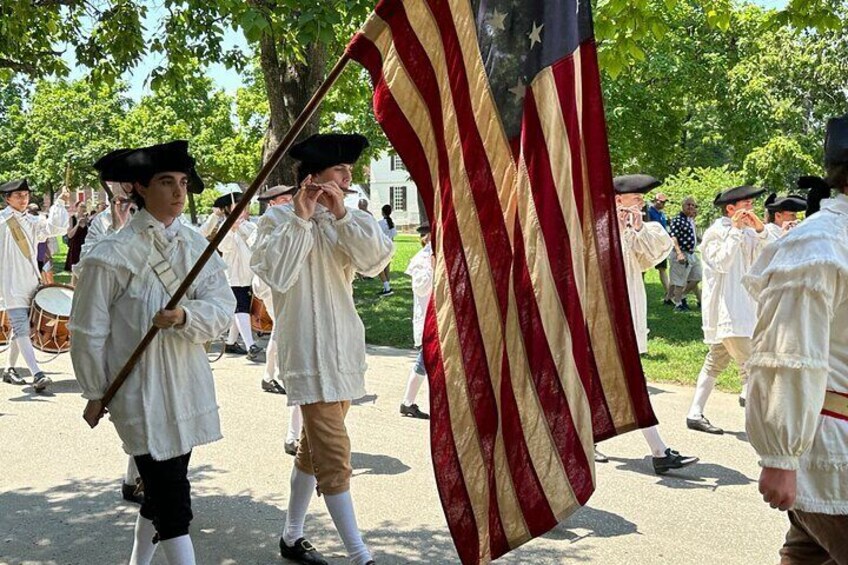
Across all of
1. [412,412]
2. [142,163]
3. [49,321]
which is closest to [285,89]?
[49,321]

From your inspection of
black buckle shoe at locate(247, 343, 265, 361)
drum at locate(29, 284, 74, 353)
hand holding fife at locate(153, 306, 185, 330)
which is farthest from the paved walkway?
black buckle shoe at locate(247, 343, 265, 361)

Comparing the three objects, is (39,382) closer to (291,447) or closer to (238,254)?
(238,254)

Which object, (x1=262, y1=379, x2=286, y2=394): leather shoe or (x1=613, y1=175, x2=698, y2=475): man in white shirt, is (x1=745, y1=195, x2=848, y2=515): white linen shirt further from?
(x1=262, y1=379, x2=286, y2=394): leather shoe

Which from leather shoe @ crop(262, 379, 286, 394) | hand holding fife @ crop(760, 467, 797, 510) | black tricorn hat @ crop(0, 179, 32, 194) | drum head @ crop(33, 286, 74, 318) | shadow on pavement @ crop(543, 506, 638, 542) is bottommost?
shadow on pavement @ crop(543, 506, 638, 542)

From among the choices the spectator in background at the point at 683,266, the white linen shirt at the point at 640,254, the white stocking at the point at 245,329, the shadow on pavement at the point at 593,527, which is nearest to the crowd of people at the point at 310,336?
the shadow on pavement at the point at 593,527

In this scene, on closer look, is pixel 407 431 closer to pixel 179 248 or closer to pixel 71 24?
pixel 179 248

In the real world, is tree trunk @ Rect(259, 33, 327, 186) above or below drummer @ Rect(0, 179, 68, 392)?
above

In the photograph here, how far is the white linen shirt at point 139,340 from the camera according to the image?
3908 millimetres

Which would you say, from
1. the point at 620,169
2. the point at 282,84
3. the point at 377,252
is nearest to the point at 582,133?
the point at 377,252

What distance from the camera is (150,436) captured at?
3877 millimetres

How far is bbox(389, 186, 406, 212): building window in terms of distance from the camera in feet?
240

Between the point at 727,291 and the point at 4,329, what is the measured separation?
26.6 feet

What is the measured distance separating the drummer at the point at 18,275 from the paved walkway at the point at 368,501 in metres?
1.29

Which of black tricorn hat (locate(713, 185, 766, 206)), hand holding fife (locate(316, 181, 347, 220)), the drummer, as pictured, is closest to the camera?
hand holding fife (locate(316, 181, 347, 220))
